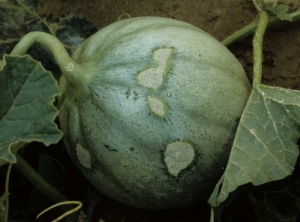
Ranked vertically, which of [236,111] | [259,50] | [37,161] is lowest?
[37,161]

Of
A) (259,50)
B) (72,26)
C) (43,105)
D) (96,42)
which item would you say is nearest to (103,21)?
(72,26)

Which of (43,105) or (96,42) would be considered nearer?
(43,105)

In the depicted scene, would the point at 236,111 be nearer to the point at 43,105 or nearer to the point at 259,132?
the point at 259,132

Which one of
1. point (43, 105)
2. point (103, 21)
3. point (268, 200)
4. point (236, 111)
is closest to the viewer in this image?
point (43, 105)

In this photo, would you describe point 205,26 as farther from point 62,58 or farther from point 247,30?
point 62,58

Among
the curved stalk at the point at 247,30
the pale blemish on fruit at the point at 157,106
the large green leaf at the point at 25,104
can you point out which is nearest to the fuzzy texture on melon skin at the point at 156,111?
the pale blemish on fruit at the point at 157,106

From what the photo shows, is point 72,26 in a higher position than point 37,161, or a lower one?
higher

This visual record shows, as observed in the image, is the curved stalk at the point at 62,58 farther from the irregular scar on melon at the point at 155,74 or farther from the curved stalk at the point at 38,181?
the curved stalk at the point at 38,181

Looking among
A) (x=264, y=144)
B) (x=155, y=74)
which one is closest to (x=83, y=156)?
(x=155, y=74)
